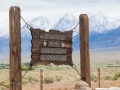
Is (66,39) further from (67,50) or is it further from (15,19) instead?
(15,19)

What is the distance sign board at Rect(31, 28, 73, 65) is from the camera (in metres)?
10.1

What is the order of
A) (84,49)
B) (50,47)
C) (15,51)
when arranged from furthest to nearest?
(84,49) < (50,47) < (15,51)

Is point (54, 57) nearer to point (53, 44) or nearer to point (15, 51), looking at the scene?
point (53, 44)

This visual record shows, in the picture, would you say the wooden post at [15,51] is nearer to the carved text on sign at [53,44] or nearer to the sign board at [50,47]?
the sign board at [50,47]

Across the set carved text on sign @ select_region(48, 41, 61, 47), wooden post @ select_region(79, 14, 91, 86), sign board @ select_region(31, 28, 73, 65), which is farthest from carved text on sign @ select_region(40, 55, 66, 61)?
wooden post @ select_region(79, 14, 91, 86)

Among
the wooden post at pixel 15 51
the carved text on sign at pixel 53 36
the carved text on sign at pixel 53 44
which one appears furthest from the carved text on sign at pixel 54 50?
the wooden post at pixel 15 51

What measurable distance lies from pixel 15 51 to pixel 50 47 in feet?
4.28

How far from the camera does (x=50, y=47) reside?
10.4 meters

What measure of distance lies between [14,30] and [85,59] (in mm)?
2543

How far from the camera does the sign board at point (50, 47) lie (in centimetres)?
1009

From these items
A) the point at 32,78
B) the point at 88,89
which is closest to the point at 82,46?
the point at 88,89

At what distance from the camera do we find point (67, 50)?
10805 millimetres

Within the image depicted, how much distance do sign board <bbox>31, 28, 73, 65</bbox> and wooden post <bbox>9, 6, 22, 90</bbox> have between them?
64 cm

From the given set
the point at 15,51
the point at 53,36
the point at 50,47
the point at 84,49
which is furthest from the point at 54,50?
the point at 15,51
